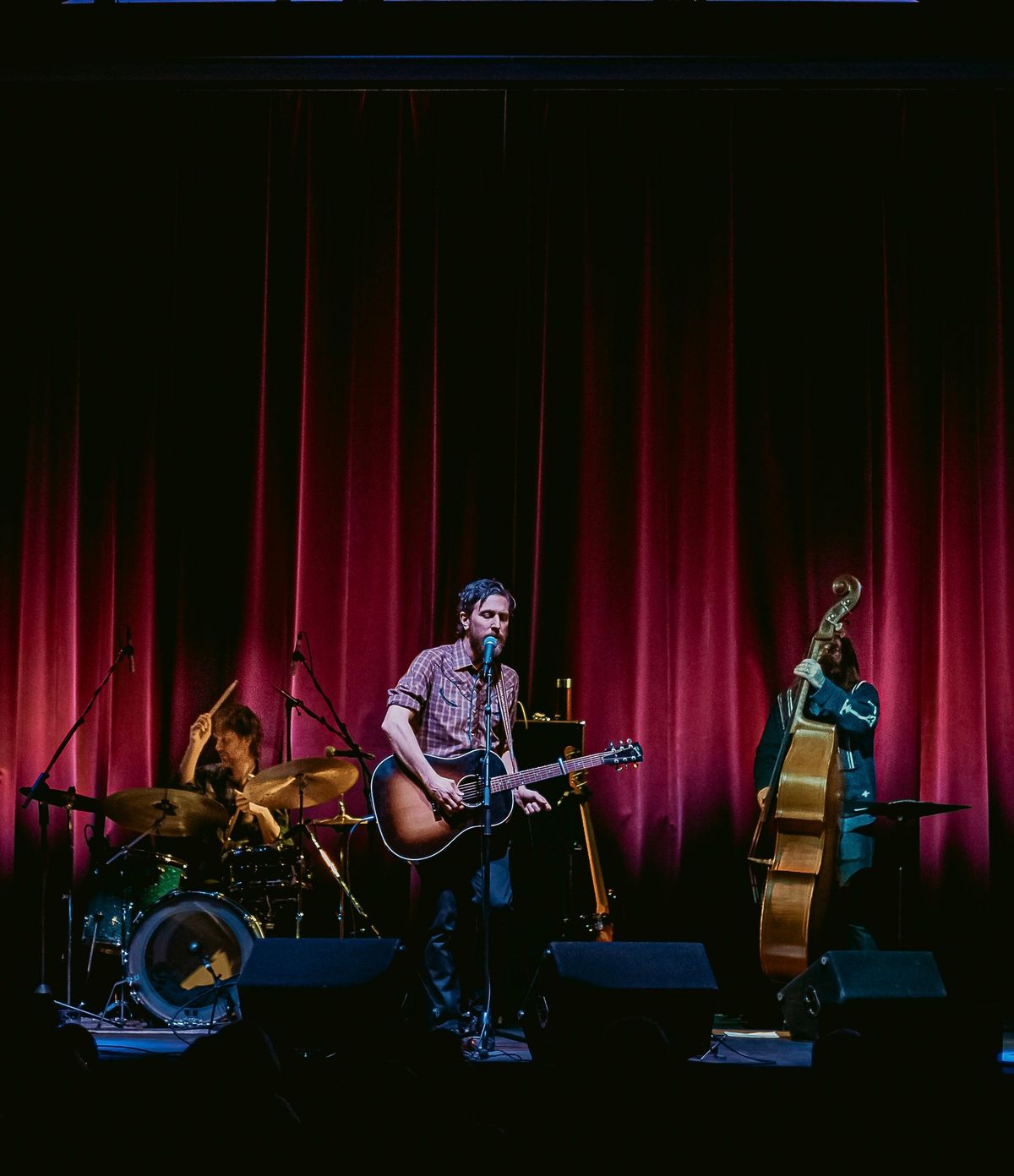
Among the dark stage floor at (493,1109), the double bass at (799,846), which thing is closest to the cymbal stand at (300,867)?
the double bass at (799,846)

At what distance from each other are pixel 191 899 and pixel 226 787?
71 cm

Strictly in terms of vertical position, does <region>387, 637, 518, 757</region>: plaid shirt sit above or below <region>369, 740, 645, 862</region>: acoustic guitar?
above

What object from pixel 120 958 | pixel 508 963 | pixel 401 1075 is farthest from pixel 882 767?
pixel 401 1075

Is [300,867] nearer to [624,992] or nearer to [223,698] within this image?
[223,698]

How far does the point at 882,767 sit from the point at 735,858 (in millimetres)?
849

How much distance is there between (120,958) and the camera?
5.31 metres

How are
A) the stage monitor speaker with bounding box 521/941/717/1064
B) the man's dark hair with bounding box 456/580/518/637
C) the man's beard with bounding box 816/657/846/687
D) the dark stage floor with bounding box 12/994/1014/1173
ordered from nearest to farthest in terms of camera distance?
the dark stage floor with bounding box 12/994/1014/1173 < the stage monitor speaker with bounding box 521/941/717/1064 < the man's dark hair with bounding box 456/580/518/637 < the man's beard with bounding box 816/657/846/687

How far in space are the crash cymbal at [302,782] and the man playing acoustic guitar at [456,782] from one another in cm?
59

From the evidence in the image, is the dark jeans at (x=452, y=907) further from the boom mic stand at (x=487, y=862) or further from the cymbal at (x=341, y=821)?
the cymbal at (x=341, y=821)

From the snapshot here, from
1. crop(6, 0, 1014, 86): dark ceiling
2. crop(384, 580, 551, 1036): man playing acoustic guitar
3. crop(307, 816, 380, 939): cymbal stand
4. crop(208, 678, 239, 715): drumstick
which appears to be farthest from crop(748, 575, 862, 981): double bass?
crop(6, 0, 1014, 86): dark ceiling

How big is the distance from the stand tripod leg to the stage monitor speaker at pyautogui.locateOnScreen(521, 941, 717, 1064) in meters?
1.74

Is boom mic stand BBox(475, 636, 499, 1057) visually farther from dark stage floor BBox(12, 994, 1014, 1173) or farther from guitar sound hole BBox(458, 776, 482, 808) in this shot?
dark stage floor BBox(12, 994, 1014, 1173)

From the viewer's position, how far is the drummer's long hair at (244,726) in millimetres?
6039

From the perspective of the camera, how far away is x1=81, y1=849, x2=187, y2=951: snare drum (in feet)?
17.6
